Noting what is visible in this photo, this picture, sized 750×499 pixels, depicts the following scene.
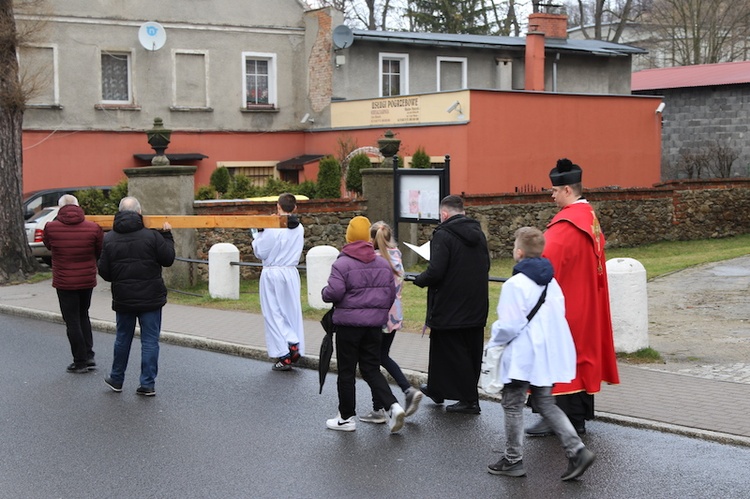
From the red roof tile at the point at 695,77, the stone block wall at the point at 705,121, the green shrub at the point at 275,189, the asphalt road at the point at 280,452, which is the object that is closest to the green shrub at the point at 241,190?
the green shrub at the point at 275,189

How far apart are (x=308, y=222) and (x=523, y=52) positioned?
18.2 meters

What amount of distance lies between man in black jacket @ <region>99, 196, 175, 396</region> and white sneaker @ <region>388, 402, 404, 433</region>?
105 inches

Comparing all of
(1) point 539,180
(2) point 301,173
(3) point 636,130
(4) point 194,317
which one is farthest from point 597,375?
(2) point 301,173

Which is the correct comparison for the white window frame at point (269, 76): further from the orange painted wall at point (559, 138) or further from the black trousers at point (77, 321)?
the black trousers at point (77, 321)

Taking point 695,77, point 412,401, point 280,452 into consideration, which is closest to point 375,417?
point 412,401

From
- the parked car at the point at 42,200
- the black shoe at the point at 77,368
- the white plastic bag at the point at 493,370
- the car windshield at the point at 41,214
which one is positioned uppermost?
the parked car at the point at 42,200

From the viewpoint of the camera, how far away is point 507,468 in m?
7.00

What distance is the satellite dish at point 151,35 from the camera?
30.6 m

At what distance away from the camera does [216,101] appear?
3234 cm

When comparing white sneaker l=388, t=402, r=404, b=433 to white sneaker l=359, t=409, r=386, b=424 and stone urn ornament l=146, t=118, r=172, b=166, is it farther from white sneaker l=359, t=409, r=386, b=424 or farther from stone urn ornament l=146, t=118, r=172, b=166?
stone urn ornament l=146, t=118, r=172, b=166

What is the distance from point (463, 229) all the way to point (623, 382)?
2.39 metres

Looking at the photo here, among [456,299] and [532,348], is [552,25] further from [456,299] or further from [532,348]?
[532,348]

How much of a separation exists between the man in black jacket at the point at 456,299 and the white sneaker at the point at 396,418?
72 centimetres

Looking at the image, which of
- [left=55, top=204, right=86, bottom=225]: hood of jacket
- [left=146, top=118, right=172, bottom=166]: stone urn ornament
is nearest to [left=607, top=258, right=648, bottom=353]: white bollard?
[left=55, top=204, right=86, bottom=225]: hood of jacket
